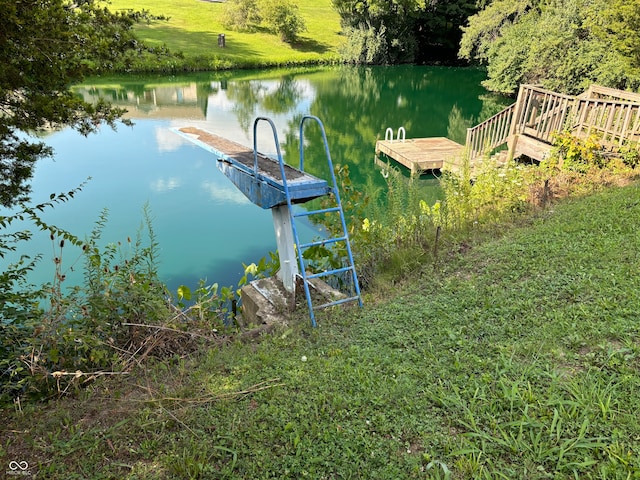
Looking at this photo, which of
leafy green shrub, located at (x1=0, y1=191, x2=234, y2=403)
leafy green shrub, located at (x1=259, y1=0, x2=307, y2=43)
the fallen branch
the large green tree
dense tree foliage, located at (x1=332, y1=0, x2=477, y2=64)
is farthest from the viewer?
leafy green shrub, located at (x1=259, y1=0, x2=307, y2=43)

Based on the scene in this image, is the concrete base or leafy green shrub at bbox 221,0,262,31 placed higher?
leafy green shrub at bbox 221,0,262,31

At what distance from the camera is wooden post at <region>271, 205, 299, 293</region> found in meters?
5.01

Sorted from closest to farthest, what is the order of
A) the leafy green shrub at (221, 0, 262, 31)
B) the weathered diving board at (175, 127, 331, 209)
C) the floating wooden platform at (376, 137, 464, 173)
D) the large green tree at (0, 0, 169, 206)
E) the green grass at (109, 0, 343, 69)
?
1. the large green tree at (0, 0, 169, 206)
2. the weathered diving board at (175, 127, 331, 209)
3. the floating wooden platform at (376, 137, 464, 173)
4. the green grass at (109, 0, 343, 69)
5. the leafy green shrub at (221, 0, 262, 31)

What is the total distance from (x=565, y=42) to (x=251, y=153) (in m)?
18.6

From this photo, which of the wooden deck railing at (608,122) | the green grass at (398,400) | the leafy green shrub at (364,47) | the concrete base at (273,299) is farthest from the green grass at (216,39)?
the green grass at (398,400)

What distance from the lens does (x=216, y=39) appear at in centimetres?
3659

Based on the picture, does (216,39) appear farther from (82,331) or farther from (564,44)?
(82,331)

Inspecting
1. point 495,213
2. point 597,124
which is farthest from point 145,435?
point 597,124

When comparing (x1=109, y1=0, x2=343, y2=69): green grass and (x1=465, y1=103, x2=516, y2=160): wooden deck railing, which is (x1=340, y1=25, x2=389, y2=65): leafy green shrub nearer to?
(x1=109, y1=0, x2=343, y2=69): green grass

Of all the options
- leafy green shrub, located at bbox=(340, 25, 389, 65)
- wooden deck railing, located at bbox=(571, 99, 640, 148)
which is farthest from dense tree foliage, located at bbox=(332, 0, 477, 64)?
wooden deck railing, located at bbox=(571, 99, 640, 148)

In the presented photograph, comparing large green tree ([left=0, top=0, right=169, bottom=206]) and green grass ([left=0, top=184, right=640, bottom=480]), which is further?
large green tree ([left=0, top=0, right=169, bottom=206])

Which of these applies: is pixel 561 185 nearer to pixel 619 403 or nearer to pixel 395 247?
pixel 395 247

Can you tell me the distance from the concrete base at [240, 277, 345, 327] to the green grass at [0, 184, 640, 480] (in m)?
0.44

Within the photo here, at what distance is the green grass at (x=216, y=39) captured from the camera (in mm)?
32347
